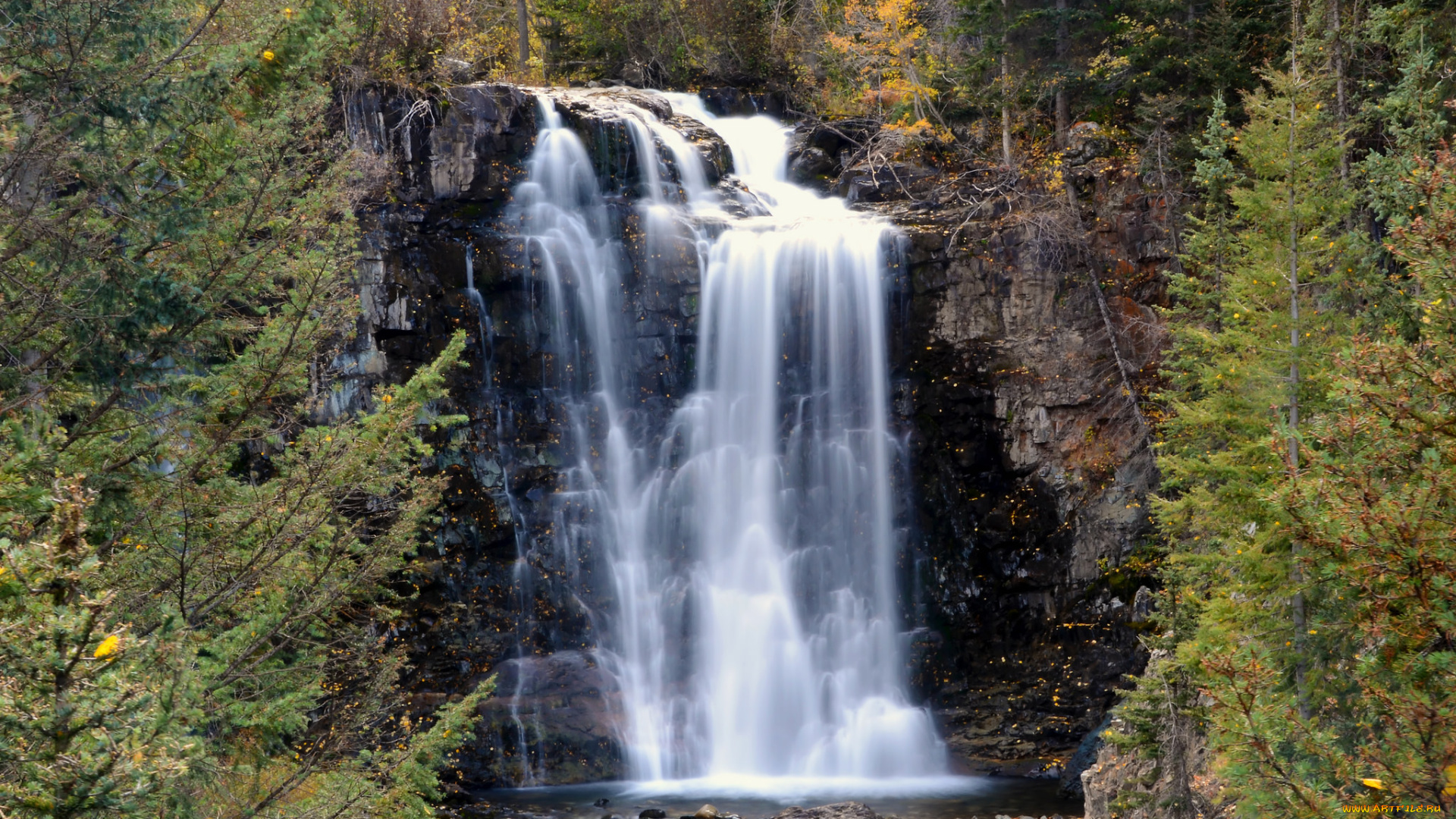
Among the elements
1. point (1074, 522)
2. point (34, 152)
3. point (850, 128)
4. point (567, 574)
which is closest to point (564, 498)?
point (567, 574)

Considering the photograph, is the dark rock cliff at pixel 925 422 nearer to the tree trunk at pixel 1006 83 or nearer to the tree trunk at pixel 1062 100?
the tree trunk at pixel 1062 100

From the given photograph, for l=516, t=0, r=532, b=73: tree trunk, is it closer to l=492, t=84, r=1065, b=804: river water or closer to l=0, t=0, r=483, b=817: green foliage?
l=492, t=84, r=1065, b=804: river water

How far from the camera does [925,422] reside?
17125mm

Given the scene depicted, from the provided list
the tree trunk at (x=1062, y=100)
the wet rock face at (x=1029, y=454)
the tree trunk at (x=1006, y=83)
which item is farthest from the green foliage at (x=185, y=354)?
the tree trunk at (x=1062, y=100)

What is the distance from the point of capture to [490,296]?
16969 mm

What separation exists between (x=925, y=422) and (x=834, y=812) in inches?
282

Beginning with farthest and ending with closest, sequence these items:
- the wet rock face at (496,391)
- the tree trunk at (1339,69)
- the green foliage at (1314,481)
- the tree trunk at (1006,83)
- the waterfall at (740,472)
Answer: the tree trunk at (1006,83), the waterfall at (740,472), the wet rock face at (496,391), the tree trunk at (1339,69), the green foliage at (1314,481)

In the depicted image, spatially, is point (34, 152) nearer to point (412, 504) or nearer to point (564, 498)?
point (412, 504)

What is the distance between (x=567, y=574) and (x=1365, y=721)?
13161 millimetres

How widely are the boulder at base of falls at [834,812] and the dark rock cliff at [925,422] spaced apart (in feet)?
12.3

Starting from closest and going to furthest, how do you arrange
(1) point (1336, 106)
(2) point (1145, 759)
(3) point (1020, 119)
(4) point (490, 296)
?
(2) point (1145, 759)
(1) point (1336, 106)
(4) point (490, 296)
(3) point (1020, 119)

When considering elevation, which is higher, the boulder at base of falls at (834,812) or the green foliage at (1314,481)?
the green foliage at (1314,481)

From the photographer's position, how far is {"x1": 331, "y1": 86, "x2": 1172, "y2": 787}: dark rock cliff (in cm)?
1600

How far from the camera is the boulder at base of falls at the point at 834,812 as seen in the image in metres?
12.0
